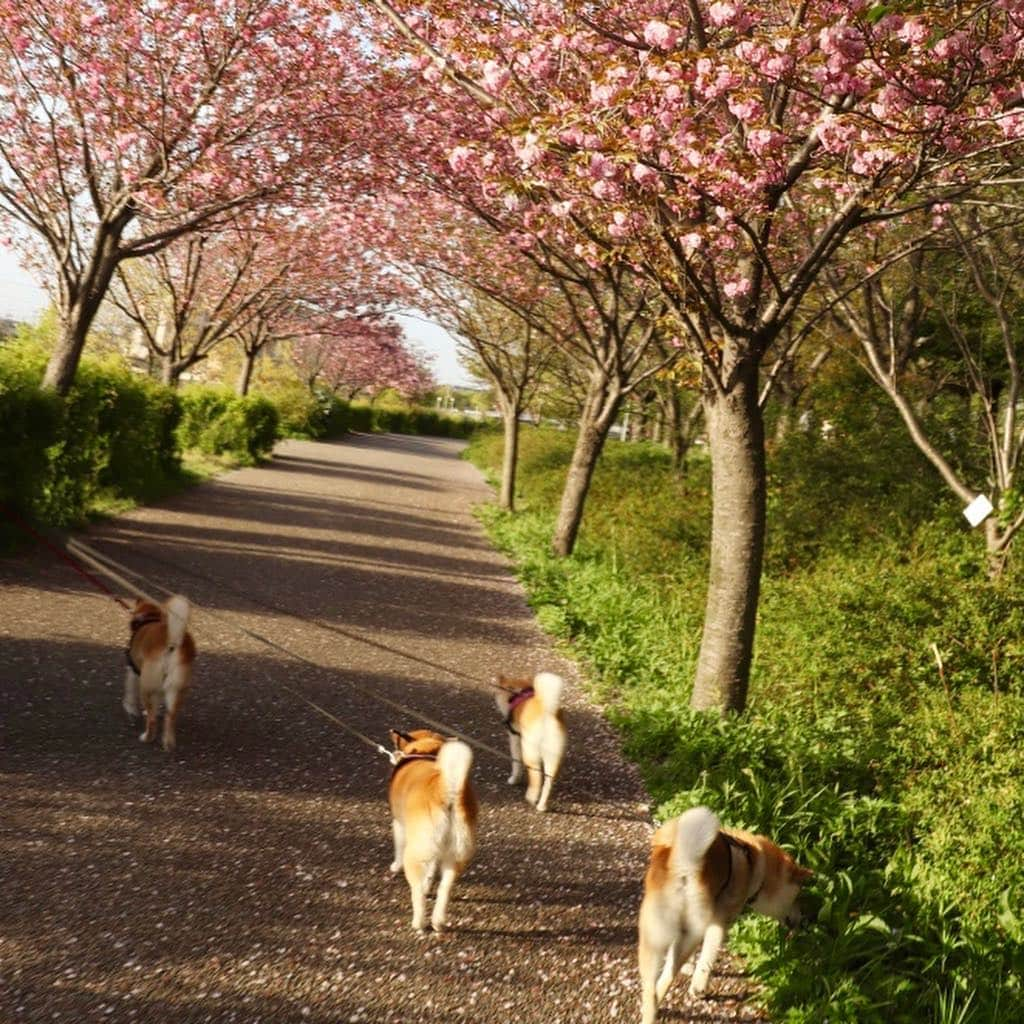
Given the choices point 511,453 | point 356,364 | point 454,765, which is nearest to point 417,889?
point 454,765

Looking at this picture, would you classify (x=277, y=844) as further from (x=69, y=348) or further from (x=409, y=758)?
(x=69, y=348)

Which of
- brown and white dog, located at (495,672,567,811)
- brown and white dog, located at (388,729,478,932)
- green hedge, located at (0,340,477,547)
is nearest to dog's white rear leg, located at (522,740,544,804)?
brown and white dog, located at (495,672,567,811)

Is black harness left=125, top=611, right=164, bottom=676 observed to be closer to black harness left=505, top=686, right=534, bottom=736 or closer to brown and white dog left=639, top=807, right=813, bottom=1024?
black harness left=505, top=686, right=534, bottom=736

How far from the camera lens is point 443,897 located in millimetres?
4066

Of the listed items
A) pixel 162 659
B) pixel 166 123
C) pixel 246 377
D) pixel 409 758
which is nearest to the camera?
pixel 409 758

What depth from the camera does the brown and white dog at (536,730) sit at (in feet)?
17.0

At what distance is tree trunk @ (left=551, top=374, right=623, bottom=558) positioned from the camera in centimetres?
1502

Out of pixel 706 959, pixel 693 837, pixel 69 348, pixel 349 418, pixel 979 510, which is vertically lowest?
pixel 706 959

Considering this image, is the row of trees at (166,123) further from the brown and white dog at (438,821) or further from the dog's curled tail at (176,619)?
the brown and white dog at (438,821)

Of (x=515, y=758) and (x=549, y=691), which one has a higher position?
(x=549, y=691)

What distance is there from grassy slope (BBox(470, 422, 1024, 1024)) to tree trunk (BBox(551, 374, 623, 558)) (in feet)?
1.64

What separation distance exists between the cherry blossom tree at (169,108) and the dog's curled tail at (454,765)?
9.53 metres

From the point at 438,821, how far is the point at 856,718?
4.59 metres

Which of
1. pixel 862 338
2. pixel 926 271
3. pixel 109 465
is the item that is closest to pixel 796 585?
pixel 862 338
